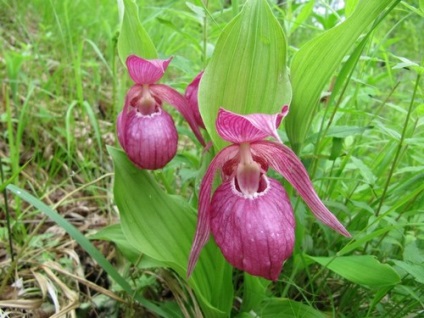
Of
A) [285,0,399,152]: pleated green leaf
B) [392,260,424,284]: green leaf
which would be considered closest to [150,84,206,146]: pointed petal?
[285,0,399,152]: pleated green leaf

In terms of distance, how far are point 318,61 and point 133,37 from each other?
0.53 metres

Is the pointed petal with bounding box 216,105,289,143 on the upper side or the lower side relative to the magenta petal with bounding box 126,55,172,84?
lower

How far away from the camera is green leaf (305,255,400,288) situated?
82cm

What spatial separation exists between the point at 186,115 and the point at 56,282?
65 cm

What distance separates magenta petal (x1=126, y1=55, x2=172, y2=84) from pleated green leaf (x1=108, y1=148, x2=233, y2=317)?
0.73 feet

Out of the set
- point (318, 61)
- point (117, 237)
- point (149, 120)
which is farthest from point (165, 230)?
point (318, 61)

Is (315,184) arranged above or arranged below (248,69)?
below

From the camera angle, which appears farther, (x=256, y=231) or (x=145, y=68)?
(x=145, y=68)

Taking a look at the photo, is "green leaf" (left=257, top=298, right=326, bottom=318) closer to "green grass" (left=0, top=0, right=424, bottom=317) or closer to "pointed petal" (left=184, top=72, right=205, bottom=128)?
"green grass" (left=0, top=0, right=424, bottom=317)

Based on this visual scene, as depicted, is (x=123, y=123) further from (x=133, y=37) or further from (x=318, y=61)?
(x=318, y=61)

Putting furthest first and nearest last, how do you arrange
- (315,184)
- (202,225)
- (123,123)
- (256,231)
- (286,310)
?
1. (315,184)
2. (123,123)
3. (286,310)
4. (202,225)
5. (256,231)

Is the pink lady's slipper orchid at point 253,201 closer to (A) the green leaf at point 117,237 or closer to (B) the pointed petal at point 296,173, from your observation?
(B) the pointed petal at point 296,173

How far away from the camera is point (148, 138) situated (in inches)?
43.2

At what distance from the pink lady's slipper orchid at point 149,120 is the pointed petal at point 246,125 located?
0.25 meters
